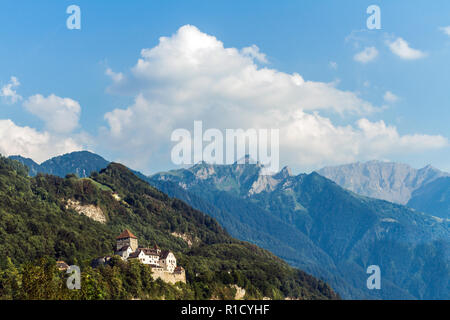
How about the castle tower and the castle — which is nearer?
the castle

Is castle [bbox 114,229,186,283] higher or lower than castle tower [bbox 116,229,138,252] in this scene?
lower

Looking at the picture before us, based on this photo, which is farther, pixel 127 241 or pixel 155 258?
pixel 127 241

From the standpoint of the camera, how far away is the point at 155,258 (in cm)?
17275

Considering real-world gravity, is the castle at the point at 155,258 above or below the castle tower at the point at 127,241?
below

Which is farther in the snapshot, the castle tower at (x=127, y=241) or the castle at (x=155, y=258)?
the castle tower at (x=127, y=241)

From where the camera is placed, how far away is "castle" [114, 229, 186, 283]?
164 metres

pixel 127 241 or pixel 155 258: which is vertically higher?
pixel 127 241

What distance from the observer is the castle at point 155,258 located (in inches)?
6475
